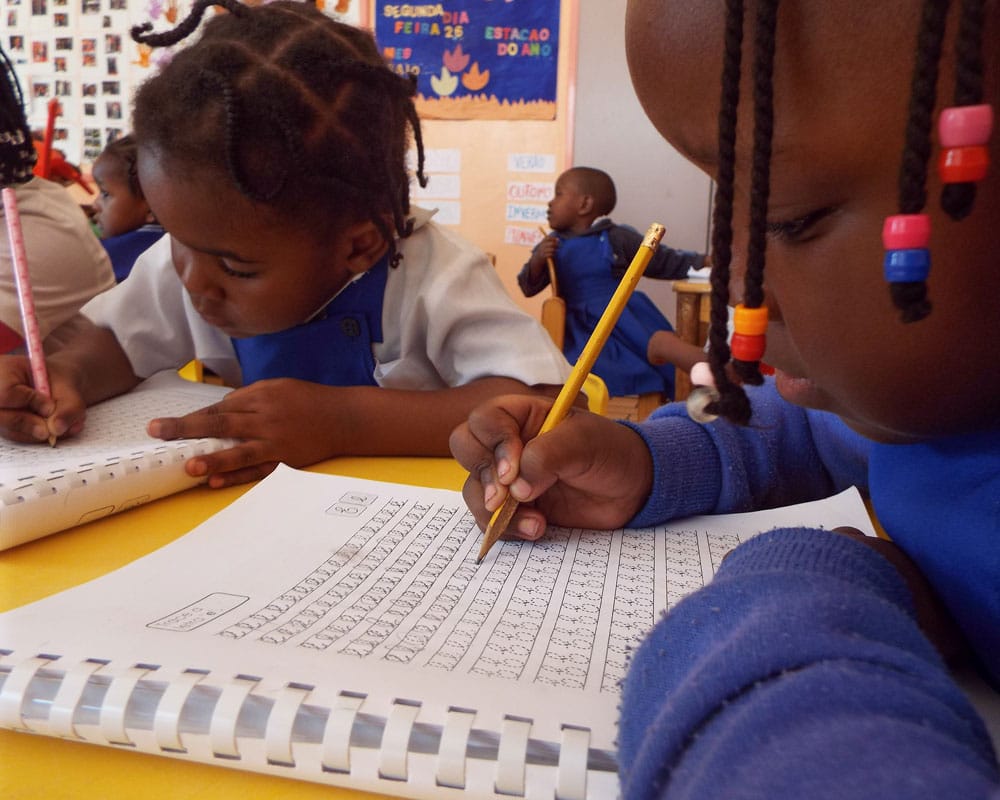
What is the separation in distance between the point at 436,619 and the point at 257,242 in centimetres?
51

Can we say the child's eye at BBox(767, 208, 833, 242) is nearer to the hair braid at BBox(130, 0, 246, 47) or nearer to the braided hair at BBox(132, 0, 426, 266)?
the braided hair at BBox(132, 0, 426, 266)

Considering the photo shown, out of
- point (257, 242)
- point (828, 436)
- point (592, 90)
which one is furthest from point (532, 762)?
point (592, 90)

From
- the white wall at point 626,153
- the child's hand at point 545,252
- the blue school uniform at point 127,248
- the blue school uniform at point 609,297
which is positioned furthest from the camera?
the white wall at point 626,153

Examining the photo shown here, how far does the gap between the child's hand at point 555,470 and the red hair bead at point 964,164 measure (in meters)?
0.29

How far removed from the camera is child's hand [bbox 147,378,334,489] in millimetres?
617

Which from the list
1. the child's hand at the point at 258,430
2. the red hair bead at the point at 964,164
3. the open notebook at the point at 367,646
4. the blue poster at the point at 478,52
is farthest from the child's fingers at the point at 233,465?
the blue poster at the point at 478,52

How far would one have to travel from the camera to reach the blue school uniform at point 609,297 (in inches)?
78.7

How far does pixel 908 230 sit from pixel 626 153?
8.75ft

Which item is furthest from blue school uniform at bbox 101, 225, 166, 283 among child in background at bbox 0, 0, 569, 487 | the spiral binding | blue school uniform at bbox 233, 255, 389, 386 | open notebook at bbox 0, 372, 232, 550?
the spiral binding

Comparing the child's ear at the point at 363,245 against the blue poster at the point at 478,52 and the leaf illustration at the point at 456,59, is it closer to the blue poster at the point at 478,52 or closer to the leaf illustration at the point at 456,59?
the blue poster at the point at 478,52

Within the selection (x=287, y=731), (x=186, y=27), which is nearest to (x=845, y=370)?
(x=287, y=731)

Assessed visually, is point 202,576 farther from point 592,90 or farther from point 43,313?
point 592,90

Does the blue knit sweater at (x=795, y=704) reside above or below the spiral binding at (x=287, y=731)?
above

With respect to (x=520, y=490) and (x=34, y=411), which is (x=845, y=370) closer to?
(x=520, y=490)
